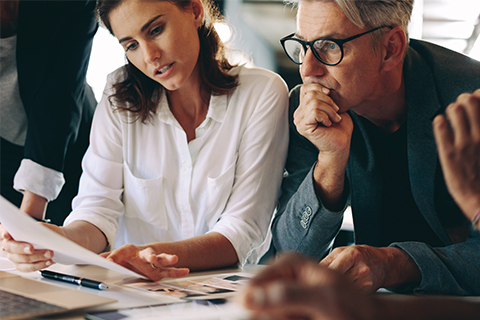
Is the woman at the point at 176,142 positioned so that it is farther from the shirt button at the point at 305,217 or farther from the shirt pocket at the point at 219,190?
the shirt button at the point at 305,217

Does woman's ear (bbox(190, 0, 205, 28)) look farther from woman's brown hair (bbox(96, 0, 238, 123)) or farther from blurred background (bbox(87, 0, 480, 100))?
blurred background (bbox(87, 0, 480, 100))

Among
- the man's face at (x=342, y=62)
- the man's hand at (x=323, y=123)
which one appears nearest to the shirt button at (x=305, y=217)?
the man's hand at (x=323, y=123)

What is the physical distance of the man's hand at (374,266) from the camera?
2.84 ft

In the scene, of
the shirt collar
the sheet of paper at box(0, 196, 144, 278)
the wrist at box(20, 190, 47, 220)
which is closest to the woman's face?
the shirt collar

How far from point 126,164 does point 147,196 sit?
0.13 meters

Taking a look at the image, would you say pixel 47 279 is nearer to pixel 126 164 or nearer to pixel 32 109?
pixel 126 164

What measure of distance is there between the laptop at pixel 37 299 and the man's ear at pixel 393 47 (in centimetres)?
100

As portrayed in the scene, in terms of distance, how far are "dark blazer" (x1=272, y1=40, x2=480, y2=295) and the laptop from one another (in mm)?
A: 628

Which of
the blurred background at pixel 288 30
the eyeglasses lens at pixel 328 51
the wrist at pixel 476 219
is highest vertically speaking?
the blurred background at pixel 288 30

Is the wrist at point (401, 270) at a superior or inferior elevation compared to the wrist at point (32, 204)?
inferior

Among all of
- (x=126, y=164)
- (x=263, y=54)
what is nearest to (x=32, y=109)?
(x=126, y=164)

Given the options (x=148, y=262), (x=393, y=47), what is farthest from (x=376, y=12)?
(x=148, y=262)

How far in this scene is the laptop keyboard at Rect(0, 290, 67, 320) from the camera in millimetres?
589

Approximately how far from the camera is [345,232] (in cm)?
291
